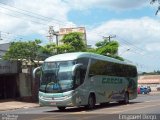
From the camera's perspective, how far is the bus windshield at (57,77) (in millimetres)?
25031

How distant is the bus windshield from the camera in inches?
985

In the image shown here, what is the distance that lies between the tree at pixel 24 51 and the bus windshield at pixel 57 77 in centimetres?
1855

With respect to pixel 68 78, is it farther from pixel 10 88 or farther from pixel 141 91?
pixel 141 91

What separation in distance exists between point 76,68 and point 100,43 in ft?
131

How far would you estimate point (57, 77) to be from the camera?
25.2 metres

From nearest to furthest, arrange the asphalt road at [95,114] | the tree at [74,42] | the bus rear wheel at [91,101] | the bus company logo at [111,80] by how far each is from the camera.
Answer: the asphalt road at [95,114]
the bus rear wheel at [91,101]
the bus company logo at [111,80]
the tree at [74,42]

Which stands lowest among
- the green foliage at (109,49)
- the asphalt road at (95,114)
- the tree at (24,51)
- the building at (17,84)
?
the asphalt road at (95,114)

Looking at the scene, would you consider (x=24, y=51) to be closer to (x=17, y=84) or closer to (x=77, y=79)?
(x=17, y=84)

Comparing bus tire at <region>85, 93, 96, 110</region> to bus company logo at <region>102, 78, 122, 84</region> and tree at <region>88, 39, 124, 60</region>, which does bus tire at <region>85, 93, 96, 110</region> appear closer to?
bus company logo at <region>102, 78, 122, 84</region>

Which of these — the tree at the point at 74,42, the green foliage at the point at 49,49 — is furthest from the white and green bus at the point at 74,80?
the tree at the point at 74,42

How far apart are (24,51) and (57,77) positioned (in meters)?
19.9

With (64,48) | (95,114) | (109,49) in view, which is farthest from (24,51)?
(95,114)

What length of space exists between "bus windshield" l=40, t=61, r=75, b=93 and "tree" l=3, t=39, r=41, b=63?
1855cm

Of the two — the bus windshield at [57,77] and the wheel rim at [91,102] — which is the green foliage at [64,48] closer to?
the wheel rim at [91,102]
